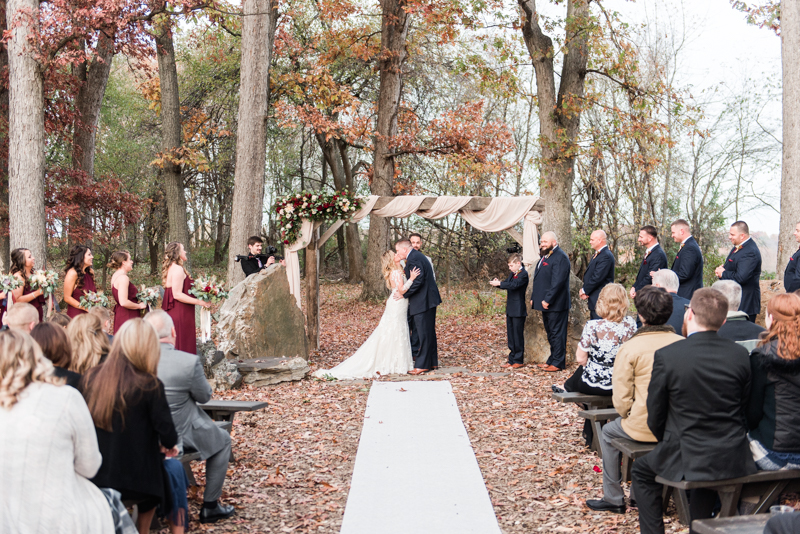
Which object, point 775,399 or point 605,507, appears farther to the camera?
point 605,507

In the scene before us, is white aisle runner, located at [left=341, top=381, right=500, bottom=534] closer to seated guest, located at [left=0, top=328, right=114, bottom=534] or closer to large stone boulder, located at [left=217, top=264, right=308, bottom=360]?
seated guest, located at [left=0, top=328, right=114, bottom=534]

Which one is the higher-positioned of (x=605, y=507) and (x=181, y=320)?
(x=181, y=320)

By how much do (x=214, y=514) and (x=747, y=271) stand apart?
267 inches

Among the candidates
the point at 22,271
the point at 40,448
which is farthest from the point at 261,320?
the point at 40,448

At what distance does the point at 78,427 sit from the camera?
116 inches

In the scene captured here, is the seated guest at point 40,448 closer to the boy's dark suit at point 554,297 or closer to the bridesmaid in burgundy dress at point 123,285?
the bridesmaid in burgundy dress at point 123,285

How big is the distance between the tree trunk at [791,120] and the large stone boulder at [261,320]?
7.53 metres

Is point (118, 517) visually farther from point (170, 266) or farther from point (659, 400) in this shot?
point (170, 266)

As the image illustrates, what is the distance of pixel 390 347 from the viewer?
972 cm

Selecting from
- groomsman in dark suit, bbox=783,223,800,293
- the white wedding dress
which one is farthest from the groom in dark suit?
groomsman in dark suit, bbox=783,223,800,293

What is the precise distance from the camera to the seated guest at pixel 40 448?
113 inches

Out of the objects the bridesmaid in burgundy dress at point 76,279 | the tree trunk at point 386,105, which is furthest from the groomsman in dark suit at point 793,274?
the tree trunk at point 386,105

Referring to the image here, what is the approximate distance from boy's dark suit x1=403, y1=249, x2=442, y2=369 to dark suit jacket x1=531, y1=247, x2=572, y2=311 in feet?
4.84

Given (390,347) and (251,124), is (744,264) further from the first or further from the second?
(251,124)
